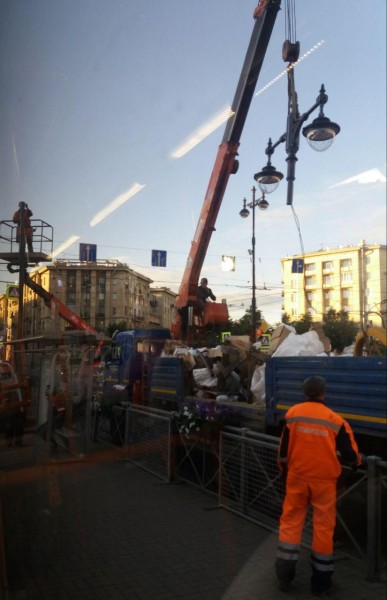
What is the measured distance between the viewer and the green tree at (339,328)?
5.13 metres

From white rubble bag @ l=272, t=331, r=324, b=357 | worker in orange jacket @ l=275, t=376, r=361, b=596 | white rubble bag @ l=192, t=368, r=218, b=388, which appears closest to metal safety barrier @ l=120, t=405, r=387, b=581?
worker in orange jacket @ l=275, t=376, r=361, b=596

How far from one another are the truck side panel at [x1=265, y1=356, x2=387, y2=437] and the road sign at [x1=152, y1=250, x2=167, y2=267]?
1662mm

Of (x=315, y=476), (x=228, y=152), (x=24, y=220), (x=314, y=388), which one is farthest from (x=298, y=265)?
(x=228, y=152)

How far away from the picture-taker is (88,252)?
4871 mm

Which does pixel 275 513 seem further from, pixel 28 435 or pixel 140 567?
pixel 28 435

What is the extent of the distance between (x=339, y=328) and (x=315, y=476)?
1.94m

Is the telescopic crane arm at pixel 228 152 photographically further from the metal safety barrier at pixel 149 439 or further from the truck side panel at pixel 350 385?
the truck side panel at pixel 350 385

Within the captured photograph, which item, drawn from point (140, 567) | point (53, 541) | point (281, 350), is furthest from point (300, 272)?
point (53, 541)

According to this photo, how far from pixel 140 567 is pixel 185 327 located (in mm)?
5496

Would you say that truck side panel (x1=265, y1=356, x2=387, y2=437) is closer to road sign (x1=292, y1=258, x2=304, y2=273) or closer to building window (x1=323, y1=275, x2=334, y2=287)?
building window (x1=323, y1=275, x2=334, y2=287)

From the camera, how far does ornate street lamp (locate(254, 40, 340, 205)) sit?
459 cm

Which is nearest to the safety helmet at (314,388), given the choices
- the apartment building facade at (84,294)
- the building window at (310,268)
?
the building window at (310,268)

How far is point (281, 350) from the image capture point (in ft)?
19.9

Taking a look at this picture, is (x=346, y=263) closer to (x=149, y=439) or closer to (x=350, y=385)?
(x=350, y=385)
